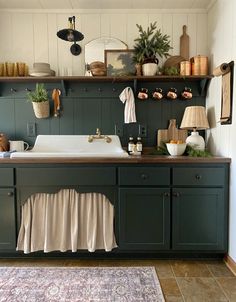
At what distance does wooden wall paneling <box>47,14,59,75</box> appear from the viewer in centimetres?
257

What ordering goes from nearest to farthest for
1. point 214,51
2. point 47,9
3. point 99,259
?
point 99,259, point 214,51, point 47,9

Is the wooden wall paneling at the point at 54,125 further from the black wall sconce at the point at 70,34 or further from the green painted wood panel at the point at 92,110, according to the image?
the black wall sconce at the point at 70,34

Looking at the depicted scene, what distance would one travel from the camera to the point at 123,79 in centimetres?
242

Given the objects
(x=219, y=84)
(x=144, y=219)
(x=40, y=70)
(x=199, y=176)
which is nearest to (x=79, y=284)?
(x=144, y=219)

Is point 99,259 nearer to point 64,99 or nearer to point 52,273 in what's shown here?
point 52,273

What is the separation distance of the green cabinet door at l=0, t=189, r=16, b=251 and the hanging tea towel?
1.25m

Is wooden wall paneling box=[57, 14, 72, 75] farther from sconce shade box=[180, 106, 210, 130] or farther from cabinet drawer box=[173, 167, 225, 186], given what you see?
cabinet drawer box=[173, 167, 225, 186]

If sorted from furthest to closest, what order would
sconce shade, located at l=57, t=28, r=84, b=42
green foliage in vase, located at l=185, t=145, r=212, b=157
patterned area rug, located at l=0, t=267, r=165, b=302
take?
sconce shade, located at l=57, t=28, r=84, b=42, green foliage in vase, located at l=185, t=145, r=212, b=157, patterned area rug, located at l=0, t=267, r=165, b=302

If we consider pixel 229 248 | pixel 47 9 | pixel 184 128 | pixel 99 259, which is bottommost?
pixel 99 259

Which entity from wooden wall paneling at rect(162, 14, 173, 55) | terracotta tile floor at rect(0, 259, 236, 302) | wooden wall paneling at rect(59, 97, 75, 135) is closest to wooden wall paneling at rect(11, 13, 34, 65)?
wooden wall paneling at rect(59, 97, 75, 135)

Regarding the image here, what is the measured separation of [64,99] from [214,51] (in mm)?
1553

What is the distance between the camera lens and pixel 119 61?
2.52 m

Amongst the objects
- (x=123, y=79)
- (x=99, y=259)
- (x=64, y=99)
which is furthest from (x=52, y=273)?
(x=123, y=79)

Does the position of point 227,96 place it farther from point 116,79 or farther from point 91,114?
point 91,114
